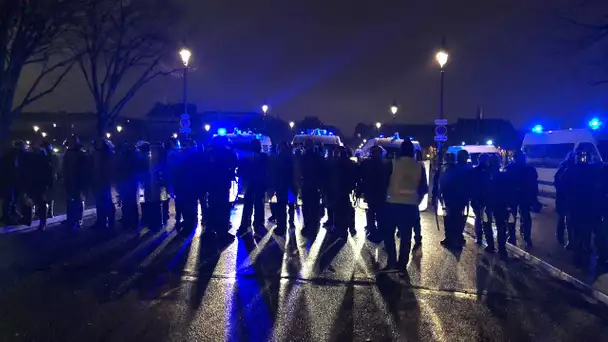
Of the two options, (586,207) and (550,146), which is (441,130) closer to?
(550,146)

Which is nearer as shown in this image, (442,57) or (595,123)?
(442,57)

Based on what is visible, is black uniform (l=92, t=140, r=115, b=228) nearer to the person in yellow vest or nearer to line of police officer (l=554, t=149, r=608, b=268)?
the person in yellow vest

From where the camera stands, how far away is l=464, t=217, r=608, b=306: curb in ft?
24.8

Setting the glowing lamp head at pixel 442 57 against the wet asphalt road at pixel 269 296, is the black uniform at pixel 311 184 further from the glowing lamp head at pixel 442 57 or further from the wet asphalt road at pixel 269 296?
the glowing lamp head at pixel 442 57

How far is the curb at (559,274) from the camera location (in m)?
7.55

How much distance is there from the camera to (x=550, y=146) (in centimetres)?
2705

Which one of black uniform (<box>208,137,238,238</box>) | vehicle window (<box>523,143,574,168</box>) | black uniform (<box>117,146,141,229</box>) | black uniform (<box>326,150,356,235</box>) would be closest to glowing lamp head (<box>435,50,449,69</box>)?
vehicle window (<box>523,143,574,168</box>)

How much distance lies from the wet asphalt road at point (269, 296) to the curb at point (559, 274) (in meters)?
0.15

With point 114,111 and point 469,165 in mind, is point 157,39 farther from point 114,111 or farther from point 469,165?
point 469,165

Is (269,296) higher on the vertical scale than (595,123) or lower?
lower

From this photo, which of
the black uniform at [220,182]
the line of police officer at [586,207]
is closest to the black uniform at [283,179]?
the black uniform at [220,182]

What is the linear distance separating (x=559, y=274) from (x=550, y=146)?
1990cm

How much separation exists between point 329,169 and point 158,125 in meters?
90.9

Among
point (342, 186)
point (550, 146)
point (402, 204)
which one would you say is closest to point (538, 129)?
point (550, 146)
